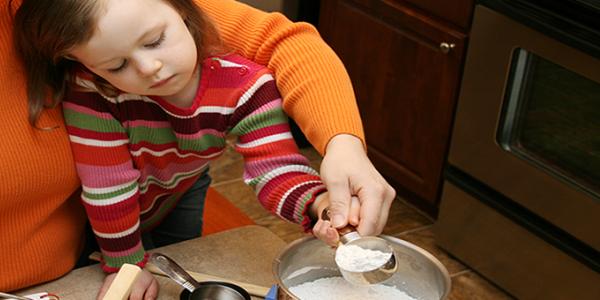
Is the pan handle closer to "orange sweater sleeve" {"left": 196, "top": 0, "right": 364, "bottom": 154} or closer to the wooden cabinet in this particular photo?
"orange sweater sleeve" {"left": 196, "top": 0, "right": 364, "bottom": 154}

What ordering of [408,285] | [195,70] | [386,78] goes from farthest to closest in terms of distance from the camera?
1. [386,78]
2. [195,70]
3. [408,285]

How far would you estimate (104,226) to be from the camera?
3.73 feet

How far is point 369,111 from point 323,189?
1.63 m

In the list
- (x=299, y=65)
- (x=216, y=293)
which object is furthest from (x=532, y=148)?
(x=216, y=293)

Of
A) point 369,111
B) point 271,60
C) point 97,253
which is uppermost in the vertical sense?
point 271,60

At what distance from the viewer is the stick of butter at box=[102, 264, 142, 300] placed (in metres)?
0.98

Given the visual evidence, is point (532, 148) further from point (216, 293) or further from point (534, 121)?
point (216, 293)

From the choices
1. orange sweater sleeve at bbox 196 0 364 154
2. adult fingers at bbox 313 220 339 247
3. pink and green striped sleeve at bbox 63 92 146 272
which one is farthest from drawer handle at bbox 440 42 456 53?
adult fingers at bbox 313 220 339 247

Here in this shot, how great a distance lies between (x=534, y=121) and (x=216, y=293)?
1.31 m

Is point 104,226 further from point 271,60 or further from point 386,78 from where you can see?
point 386,78

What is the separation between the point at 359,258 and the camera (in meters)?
0.93

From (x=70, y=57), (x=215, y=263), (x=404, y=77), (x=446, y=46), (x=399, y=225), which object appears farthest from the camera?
(x=399, y=225)

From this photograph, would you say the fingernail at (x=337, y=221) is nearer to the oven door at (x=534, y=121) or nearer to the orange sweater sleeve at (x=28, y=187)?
the orange sweater sleeve at (x=28, y=187)

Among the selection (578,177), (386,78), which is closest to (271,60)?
(578,177)
